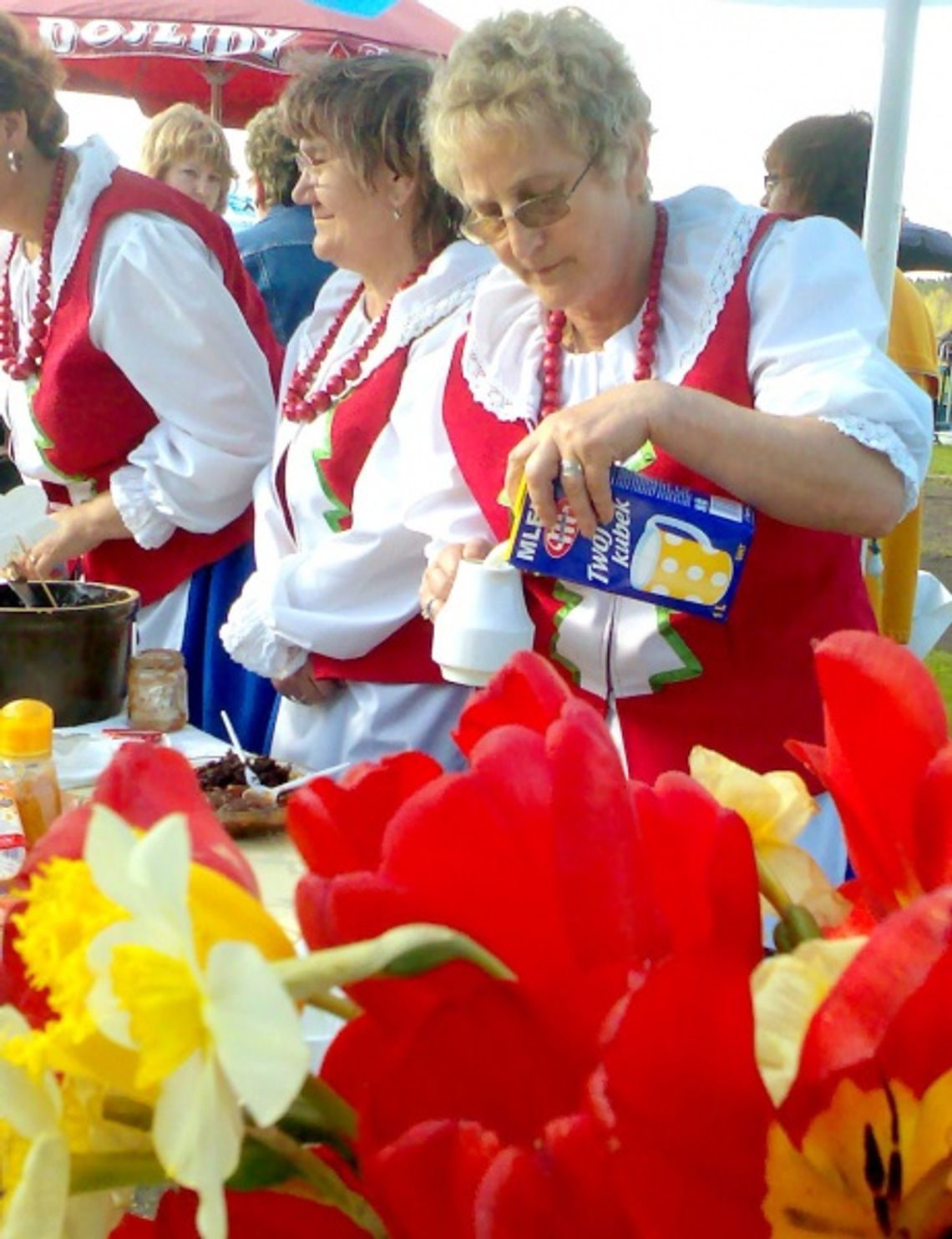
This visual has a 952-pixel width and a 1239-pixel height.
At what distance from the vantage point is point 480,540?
4.97 feet

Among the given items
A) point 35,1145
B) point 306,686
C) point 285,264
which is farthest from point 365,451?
point 35,1145

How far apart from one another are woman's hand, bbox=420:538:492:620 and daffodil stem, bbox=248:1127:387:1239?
114cm

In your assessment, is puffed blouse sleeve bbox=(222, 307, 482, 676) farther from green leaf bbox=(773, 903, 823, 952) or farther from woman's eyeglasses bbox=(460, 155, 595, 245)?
green leaf bbox=(773, 903, 823, 952)

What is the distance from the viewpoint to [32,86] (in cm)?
209

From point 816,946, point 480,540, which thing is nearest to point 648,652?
point 480,540

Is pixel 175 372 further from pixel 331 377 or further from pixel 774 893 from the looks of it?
pixel 774 893

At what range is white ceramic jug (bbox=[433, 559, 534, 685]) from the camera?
1238 millimetres

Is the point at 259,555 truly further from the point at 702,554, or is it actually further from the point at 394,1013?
the point at 394,1013

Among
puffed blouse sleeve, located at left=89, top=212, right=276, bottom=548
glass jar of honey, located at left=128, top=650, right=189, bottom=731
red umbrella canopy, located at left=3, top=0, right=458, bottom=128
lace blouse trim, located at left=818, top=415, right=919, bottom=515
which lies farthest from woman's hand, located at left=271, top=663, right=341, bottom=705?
red umbrella canopy, located at left=3, top=0, right=458, bottom=128

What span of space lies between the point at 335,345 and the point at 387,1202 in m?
1.71

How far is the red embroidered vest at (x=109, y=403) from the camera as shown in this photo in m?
2.09

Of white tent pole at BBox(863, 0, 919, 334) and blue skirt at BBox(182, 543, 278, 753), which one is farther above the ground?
white tent pole at BBox(863, 0, 919, 334)

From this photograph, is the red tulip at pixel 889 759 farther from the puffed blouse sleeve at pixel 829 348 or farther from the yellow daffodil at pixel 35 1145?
the puffed blouse sleeve at pixel 829 348

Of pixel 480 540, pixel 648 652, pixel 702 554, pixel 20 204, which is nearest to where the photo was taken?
pixel 702 554
